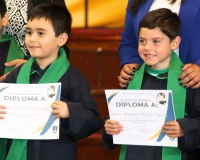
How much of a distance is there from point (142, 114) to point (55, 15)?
68cm

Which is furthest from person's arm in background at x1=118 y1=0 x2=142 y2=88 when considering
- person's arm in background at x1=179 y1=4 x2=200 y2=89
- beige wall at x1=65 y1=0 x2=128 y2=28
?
beige wall at x1=65 y1=0 x2=128 y2=28

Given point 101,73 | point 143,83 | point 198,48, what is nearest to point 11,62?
point 143,83

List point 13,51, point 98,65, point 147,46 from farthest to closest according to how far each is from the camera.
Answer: point 98,65 → point 13,51 → point 147,46

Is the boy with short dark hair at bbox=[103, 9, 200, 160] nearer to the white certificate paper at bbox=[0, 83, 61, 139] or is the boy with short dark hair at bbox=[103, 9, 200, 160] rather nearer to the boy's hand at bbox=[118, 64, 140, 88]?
the boy's hand at bbox=[118, 64, 140, 88]

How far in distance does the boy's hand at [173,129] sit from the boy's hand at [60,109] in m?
0.44

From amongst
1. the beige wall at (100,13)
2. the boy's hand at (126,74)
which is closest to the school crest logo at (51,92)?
the boy's hand at (126,74)

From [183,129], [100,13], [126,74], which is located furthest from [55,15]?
[100,13]

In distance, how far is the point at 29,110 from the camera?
222 centimetres

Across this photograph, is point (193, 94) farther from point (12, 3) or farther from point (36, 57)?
point (12, 3)

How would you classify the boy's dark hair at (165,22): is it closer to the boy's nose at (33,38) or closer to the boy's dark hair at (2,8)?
the boy's nose at (33,38)

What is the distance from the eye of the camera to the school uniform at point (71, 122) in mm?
2217

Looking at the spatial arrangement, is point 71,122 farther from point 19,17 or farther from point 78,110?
point 19,17

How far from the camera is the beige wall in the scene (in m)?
3.88

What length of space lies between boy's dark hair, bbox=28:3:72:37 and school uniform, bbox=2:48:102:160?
224mm
